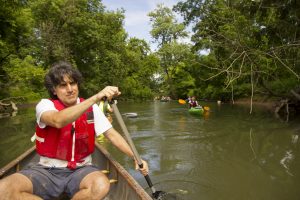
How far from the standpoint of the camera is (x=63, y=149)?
9.57ft

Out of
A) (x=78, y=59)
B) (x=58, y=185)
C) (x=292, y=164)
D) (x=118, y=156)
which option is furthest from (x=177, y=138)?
(x=78, y=59)

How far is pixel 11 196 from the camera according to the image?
2492mm

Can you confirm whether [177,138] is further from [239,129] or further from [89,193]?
[89,193]

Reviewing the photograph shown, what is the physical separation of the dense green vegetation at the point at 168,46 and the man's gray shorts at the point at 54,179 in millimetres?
4080

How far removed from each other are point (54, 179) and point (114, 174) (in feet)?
3.72

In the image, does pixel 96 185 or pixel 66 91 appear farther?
pixel 66 91

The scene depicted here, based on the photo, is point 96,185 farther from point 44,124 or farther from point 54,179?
point 44,124

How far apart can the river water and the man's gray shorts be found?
2.68 metres

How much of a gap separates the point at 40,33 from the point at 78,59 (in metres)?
4.70

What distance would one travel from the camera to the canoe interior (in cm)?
304

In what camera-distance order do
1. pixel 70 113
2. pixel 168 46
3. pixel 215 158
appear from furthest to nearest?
pixel 168 46 → pixel 215 158 → pixel 70 113

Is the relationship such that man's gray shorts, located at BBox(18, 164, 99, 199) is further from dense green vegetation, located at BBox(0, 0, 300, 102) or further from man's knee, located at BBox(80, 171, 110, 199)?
dense green vegetation, located at BBox(0, 0, 300, 102)

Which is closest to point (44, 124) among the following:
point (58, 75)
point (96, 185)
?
point (58, 75)

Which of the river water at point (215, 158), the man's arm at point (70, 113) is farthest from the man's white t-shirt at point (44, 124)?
the river water at point (215, 158)
